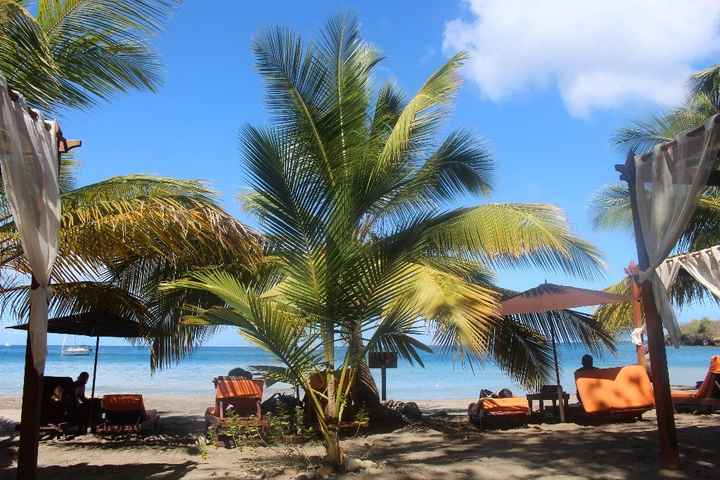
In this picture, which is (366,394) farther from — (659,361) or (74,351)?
(74,351)

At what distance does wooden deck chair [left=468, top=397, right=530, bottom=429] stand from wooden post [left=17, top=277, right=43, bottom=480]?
582 cm

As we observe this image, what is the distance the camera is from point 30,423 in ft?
14.1

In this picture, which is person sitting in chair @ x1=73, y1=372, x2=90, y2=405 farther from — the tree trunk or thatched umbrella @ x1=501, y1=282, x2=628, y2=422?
thatched umbrella @ x1=501, y1=282, x2=628, y2=422

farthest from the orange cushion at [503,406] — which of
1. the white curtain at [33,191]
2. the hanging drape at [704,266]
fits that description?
the white curtain at [33,191]

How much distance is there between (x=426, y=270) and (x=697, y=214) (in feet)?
28.9

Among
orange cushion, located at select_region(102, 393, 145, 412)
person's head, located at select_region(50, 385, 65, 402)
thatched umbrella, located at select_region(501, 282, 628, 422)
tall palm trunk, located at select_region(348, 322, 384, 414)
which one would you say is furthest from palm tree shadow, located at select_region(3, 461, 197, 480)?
thatched umbrella, located at select_region(501, 282, 628, 422)

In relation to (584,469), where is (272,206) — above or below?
above

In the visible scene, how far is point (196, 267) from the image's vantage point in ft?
27.3

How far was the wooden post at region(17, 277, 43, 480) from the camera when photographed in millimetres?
4289

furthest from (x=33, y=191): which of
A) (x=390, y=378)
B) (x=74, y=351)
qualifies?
(x=74, y=351)

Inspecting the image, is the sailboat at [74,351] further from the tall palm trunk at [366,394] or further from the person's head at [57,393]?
the tall palm trunk at [366,394]

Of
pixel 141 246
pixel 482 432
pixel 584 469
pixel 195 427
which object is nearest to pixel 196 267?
pixel 141 246

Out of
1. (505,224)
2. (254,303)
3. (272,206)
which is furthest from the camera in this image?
(505,224)

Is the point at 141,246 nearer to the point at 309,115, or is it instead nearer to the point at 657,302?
the point at 309,115
